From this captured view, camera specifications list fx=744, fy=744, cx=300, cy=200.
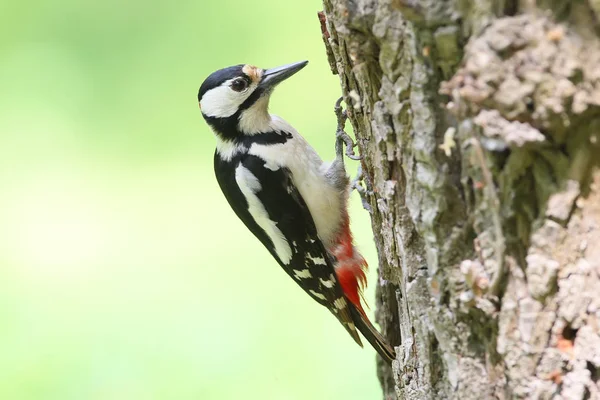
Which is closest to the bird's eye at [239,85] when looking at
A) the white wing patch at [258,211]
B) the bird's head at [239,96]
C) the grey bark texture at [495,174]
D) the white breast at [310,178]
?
the bird's head at [239,96]

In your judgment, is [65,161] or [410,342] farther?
[65,161]

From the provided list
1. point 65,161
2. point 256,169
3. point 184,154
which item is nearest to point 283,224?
point 256,169

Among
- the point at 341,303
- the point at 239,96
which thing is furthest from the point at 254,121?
the point at 341,303

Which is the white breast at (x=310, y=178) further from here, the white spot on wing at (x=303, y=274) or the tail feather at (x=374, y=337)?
the tail feather at (x=374, y=337)

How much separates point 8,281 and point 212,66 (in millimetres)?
1699

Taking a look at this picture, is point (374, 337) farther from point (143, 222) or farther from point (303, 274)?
point (143, 222)

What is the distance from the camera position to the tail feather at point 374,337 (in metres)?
2.27

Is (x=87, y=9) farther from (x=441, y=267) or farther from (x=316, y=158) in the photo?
(x=441, y=267)

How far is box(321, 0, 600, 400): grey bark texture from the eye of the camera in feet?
3.92

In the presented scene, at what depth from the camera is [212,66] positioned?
443 centimetres

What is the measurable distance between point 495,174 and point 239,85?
56.5 inches

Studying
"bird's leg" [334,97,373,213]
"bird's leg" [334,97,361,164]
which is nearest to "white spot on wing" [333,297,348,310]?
"bird's leg" [334,97,373,213]

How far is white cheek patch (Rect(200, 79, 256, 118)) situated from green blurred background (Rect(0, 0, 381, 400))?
106 cm

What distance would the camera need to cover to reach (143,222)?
3.84 m
